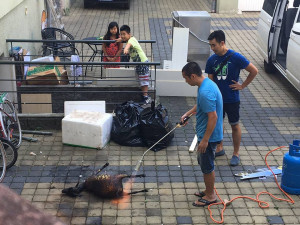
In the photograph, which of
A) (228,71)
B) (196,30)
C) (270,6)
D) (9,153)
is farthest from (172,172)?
(270,6)

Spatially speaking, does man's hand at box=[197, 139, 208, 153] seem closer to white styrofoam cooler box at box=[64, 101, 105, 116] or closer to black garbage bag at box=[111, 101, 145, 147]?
black garbage bag at box=[111, 101, 145, 147]

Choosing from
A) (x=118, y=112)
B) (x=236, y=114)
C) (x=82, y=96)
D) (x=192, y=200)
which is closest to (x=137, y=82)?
(x=82, y=96)

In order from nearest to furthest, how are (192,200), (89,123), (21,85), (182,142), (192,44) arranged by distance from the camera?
1. (192,200)
2. (89,123)
3. (182,142)
4. (21,85)
5. (192,44)

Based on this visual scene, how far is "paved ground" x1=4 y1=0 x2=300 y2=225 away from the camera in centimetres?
521

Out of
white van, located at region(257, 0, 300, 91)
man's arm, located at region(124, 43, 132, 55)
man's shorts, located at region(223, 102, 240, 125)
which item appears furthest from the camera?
white van, located at region(257, 0, 300, 91)

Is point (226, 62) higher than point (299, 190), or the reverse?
point (226, 62)

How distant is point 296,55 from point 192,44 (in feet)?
7.95

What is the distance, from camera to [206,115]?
4984mm

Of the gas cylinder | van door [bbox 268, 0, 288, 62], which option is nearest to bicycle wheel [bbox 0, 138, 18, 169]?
the gas cylinder

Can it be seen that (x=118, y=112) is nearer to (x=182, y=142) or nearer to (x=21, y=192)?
(x=182, y=142)

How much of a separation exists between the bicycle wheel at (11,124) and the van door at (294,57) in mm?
5164

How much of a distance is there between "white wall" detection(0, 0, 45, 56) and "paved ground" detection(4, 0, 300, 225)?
268 cm

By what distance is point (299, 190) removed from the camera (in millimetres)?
5625

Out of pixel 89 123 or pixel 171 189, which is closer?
pixel 171 189
